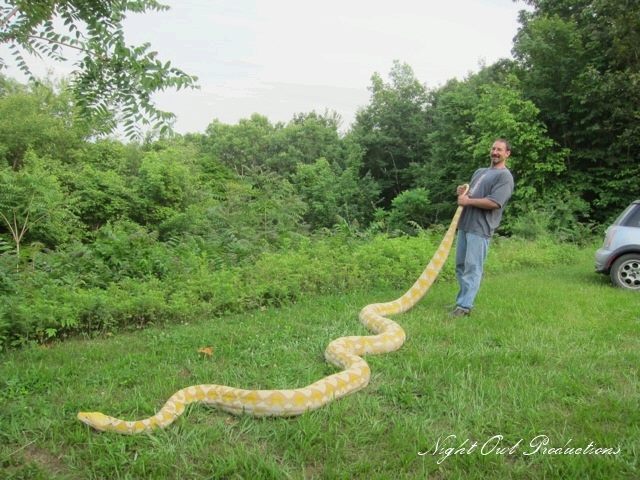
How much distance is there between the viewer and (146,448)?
347 cm

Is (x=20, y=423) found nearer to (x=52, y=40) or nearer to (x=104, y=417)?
(x=104, y=417)

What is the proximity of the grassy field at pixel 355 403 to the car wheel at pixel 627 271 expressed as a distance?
2.82 m

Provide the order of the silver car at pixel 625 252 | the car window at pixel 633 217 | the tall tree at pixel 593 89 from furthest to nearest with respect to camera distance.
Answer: the tall tree at pixel 593 89 → the car window at pixel 633 217 → the silver car at pixel 625 252

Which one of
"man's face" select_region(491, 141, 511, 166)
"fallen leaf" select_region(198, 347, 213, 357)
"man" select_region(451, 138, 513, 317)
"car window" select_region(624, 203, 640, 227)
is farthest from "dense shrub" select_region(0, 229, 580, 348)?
"man's face" select_region(491, 141, 511, 166)

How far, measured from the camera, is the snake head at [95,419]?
3.64 m

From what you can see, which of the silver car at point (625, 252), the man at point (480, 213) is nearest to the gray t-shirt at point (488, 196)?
the man at point (480, 213)

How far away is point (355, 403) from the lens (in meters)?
4.16

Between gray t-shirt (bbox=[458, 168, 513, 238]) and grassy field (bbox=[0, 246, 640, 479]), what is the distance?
1.31 m

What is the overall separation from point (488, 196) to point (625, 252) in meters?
4.33

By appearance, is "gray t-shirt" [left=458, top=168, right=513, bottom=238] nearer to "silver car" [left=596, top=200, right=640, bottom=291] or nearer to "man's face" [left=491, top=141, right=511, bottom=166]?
"man's face" [left=491, top=141, right=511, bottom=166]

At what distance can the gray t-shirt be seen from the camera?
6.56 metres

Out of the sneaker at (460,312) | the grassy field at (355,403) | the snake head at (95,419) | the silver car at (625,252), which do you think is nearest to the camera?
the grassy field at (355,403)

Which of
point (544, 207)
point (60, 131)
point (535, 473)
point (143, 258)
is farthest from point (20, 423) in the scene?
point (60, 131)

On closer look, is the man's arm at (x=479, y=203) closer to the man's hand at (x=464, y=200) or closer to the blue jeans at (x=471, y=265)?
the man's hand at (x=464, y=200)
